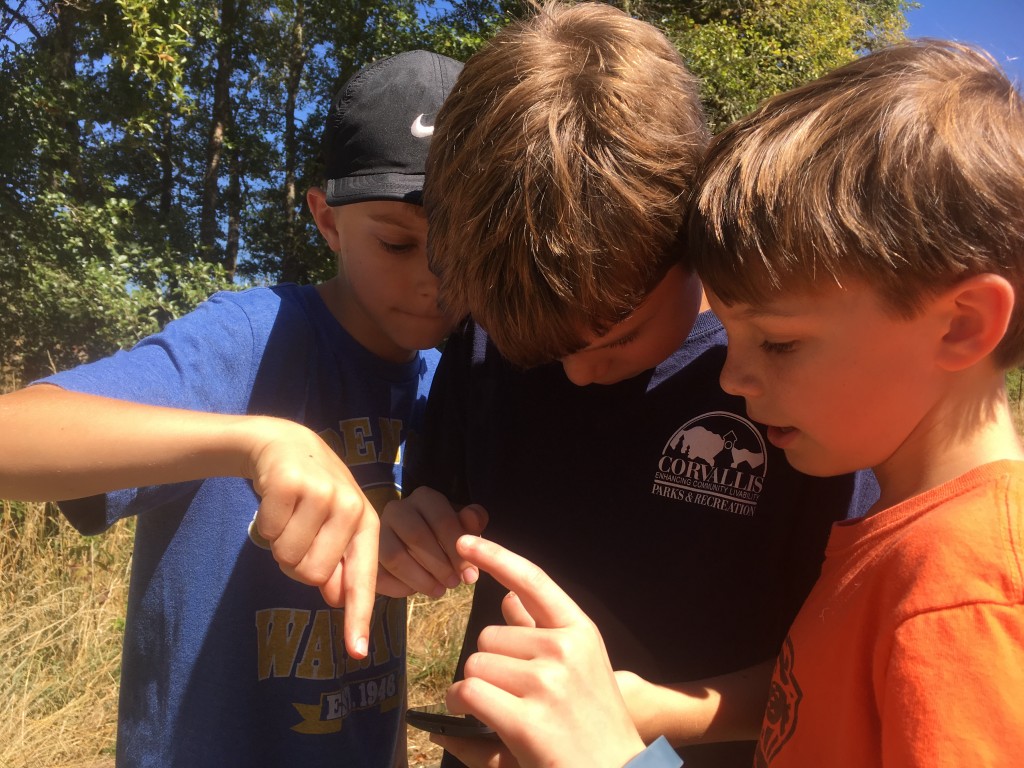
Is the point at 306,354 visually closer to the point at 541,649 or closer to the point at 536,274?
the point at 536,274

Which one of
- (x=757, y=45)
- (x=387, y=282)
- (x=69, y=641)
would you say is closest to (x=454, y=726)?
(x=387, y=282)

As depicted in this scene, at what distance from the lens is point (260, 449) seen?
115cm

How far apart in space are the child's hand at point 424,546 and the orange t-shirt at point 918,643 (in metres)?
0.58

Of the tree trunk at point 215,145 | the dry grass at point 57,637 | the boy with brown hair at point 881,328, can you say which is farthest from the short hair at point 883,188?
the tree trunk at point 215,145

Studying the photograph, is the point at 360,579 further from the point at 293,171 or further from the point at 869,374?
the point at 293,171

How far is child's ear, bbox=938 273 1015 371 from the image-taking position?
39.8 inches

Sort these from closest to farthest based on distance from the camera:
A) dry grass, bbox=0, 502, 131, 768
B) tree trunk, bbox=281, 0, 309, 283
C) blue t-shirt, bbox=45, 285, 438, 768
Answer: blue t-shirt, bbox=45, 285, 438, 768, dry grass, bbox=0, 502, 131, 768, tree trunk, bbox=281, 0, 309, 283

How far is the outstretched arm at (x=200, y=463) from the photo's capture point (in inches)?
42.8

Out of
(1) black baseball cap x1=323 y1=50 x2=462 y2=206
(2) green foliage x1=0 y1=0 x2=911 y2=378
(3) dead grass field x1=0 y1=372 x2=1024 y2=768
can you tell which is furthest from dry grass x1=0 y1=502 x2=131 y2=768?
(1) black baseball cap x1=323 y1=50 x2=462 y2=206

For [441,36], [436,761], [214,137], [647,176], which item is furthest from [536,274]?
[214,137]

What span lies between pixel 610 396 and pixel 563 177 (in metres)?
0.48

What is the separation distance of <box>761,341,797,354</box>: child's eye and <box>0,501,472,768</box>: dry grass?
3211 millimetres

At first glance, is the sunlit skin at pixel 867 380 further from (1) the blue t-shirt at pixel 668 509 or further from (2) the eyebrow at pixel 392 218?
(2) the eyebrow at pixel 392 218

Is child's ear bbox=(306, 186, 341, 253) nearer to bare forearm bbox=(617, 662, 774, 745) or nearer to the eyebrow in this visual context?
the eyebrow
